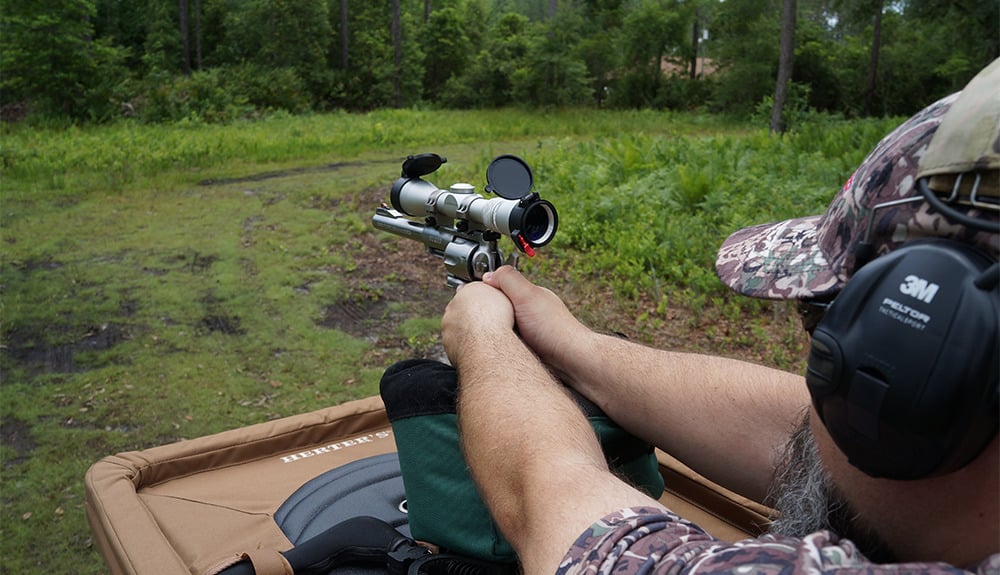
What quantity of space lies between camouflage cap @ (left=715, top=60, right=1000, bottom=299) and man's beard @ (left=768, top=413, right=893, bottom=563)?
271 mm

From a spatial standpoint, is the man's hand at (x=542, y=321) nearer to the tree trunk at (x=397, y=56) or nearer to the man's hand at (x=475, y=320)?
the man's hand at (x=475, y=320)

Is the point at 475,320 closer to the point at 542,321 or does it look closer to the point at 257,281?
the point at 542,321

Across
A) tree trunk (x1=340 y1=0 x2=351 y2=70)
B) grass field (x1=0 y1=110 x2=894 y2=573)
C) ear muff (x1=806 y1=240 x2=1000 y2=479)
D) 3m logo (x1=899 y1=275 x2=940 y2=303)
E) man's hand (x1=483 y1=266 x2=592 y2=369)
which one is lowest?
grass field (x1=0 y1=110 x2=894 y2=573)

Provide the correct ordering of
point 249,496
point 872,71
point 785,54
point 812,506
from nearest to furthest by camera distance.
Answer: point 812,506, point 249,496, point 785,54, point 872,71

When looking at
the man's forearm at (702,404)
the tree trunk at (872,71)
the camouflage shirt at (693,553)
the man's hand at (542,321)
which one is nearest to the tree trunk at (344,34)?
the tree trunk at (872,71)

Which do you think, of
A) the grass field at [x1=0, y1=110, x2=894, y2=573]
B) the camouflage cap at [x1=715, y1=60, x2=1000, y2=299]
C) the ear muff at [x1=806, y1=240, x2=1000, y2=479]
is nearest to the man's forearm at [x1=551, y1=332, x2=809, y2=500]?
the camouflage cap at [x1=715, y1=60, x2=1000, y2=299]

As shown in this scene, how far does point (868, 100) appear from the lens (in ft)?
78.7

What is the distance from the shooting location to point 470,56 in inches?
1139

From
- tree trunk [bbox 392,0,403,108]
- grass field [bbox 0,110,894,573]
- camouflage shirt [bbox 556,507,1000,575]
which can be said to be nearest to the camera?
camouflage shirt [bbox 556,507,1000,575]

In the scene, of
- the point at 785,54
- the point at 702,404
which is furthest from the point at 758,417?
the point at 785,54

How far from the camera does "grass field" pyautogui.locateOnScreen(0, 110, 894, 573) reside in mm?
4191

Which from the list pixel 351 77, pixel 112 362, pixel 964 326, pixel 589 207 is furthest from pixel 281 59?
pixel 964 326

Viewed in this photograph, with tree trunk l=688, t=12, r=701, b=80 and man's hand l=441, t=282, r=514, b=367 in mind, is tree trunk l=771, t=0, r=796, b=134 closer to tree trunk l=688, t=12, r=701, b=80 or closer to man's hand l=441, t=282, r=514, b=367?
tree trunk l=688, t=12, r=701, b=80

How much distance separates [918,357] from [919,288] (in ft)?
0.25
